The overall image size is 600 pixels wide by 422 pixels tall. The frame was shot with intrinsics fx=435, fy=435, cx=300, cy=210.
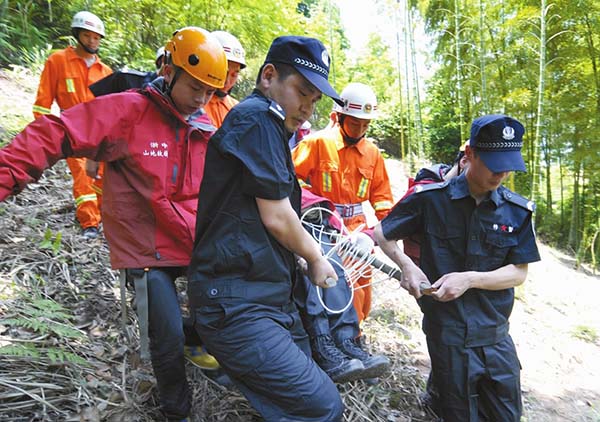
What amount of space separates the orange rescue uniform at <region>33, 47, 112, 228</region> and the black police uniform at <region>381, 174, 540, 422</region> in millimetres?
3242

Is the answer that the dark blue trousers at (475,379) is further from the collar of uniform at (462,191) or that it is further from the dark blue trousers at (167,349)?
the dark blue trousers at (167,349)

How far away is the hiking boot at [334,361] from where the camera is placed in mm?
2252

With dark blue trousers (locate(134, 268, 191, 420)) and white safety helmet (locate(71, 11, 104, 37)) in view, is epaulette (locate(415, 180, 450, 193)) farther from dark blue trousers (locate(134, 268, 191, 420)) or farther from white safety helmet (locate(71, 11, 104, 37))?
white safety helmet (locate(71, 11, 104, 37))

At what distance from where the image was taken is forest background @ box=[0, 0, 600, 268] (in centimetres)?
790

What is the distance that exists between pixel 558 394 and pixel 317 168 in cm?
331

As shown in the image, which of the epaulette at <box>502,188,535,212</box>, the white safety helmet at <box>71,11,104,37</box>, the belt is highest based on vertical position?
the white safety helmet at <box>71,11,104,37</box>

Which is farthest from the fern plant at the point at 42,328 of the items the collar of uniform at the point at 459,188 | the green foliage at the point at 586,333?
the green foliage at the point at 586,333

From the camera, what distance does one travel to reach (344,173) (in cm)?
383

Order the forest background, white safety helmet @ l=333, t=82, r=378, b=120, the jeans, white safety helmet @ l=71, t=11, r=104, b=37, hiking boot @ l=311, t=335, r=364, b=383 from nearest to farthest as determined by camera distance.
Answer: the jeans
hiking boot @ l=311, t=335, r=364, b=383
white safety helmet @ l=333, t=82, r=378, b=120
white safety helmet @ l=71, t=11, r=104, b=37
the forest background

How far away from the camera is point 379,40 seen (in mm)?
18266

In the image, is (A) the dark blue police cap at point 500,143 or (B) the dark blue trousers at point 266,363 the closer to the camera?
(B) the dark blue trousers at point 266,363

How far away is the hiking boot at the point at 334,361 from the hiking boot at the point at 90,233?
2658mm

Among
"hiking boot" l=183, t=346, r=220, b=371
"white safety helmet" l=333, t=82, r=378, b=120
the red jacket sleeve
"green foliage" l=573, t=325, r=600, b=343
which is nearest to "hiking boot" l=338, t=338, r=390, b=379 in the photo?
"hiking boot" l=183, t=346, r=220, b=371

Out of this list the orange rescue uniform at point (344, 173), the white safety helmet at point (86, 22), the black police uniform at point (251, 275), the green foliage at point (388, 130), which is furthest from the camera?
the green foliage at point (388, 130)
